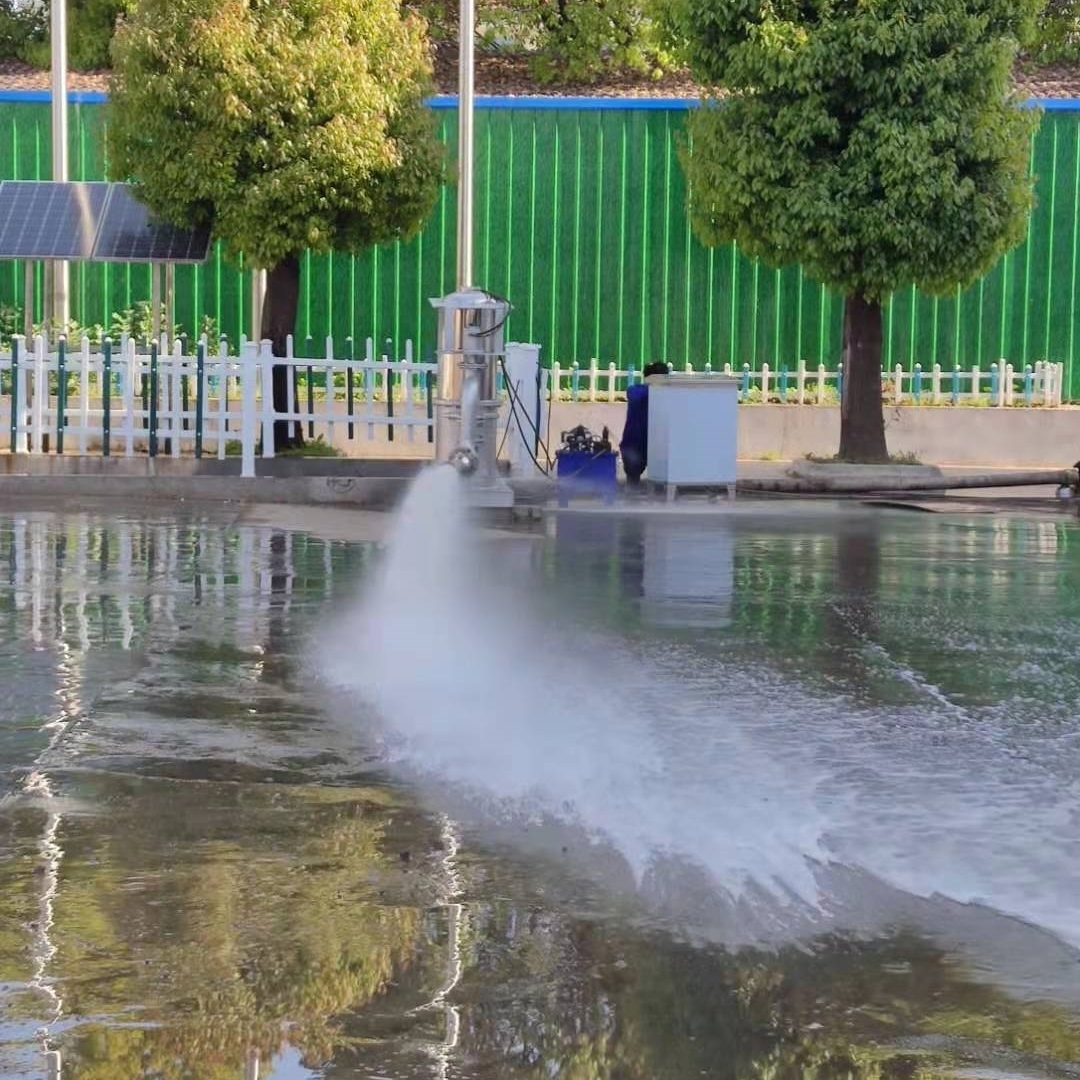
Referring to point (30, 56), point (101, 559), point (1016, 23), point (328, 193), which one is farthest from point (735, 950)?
point (30, 56)

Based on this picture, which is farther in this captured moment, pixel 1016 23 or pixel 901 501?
pixel 1016 23

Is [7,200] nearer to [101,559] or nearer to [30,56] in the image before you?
[101,559]

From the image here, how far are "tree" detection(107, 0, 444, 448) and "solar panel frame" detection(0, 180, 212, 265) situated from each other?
1.02 feet

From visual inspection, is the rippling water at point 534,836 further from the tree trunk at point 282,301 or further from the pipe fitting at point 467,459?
the tree trunk at point 282,301

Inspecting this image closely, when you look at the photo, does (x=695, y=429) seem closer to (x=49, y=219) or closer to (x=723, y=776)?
(x=49, y=219)

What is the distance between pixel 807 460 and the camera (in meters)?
21.7

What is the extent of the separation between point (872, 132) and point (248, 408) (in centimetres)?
757

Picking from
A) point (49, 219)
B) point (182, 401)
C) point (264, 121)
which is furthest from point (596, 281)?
point (182, 401)

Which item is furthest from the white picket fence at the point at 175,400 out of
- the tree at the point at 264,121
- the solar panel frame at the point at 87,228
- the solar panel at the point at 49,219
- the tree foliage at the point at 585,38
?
the tree foliage at the point at 585,38

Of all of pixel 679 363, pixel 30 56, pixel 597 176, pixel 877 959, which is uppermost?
pixel 30 56

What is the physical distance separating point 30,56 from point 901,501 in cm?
2539

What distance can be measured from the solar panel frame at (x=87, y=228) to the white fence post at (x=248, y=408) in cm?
255

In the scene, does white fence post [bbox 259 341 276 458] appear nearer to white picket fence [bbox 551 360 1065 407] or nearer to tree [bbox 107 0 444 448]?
tree [bbox 107 0 444 448]

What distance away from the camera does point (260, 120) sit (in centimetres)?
2023
